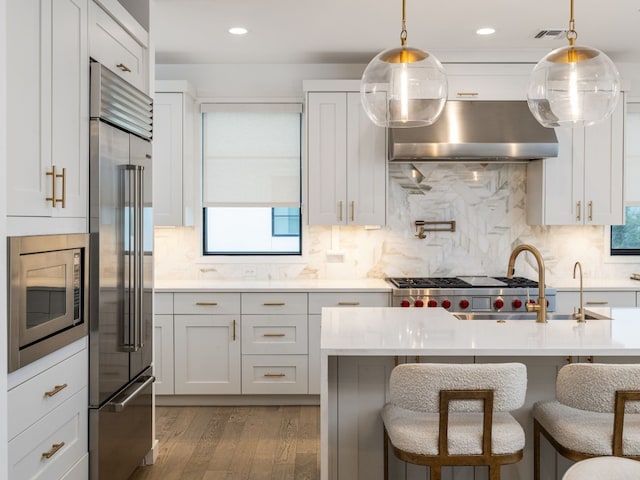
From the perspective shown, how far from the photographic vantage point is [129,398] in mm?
2904

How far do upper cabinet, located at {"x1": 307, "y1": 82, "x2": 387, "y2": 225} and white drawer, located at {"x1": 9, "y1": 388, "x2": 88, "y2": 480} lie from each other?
2.44 metres

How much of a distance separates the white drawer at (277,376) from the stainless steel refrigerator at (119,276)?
1.21 m

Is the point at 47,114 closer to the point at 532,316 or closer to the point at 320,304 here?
the point at 320,304

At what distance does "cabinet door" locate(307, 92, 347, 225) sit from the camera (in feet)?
15.2

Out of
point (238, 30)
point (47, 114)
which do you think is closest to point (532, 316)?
point (238, 30)

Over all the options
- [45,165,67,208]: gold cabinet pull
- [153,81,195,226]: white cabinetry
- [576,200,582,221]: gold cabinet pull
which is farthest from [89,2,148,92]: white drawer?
[576,200,582,221]: gold cabinet pull

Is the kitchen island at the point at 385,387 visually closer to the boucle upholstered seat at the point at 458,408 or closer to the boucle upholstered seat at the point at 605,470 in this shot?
the boucle upholstered seat at the point at 458,408

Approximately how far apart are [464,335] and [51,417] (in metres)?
1.61

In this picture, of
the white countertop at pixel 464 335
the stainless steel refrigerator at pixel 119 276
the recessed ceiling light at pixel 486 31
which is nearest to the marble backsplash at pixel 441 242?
the recessed ceiling light at pixel 486 31

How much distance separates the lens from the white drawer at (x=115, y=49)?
8.87 feet

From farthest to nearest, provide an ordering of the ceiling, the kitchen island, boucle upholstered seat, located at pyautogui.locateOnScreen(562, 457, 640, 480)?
the ceiling → the kitchen island → boucle upholstered seat, located at pyautogui.locateOnScreen(562, 457, 640, 480)

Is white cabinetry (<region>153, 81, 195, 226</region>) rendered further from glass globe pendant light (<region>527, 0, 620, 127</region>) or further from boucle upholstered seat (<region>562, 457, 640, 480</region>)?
boucle upholstered seat (<region>562, 457, 640, 480</region>)

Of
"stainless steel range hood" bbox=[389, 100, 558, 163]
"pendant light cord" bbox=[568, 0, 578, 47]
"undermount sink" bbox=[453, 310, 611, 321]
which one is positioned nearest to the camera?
"pendant light cord" bbox=[568, 0, 578, 47]

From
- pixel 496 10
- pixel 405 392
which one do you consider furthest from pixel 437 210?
pixel 405 392
